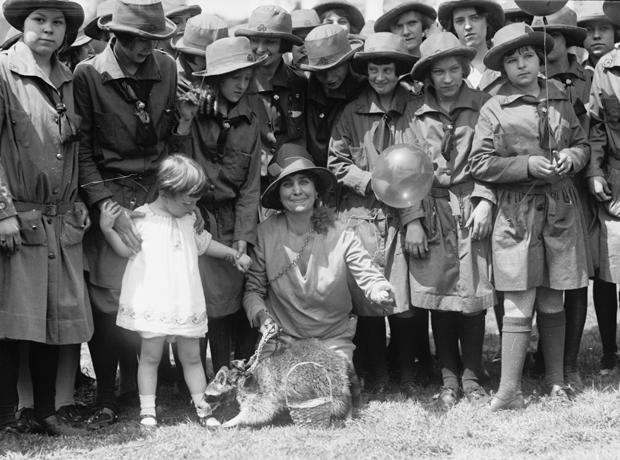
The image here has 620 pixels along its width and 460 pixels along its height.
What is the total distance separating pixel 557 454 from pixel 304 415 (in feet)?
5.12

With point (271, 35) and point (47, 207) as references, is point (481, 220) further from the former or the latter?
point (47, 207)

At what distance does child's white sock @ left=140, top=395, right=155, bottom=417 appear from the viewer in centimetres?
611

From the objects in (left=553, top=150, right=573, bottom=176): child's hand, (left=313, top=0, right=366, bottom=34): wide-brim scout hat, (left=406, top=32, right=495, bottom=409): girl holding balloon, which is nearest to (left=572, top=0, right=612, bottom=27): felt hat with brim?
(left=406, top=32, right=495, bottom=409): girl holding balloon

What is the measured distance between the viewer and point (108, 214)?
6062 mm

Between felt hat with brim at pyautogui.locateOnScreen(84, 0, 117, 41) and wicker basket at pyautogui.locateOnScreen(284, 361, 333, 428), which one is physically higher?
felt hat with brim at pyautogui.locateOnScreen(84, 0, 117, 41)

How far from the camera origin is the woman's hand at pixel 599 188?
22.2 ft

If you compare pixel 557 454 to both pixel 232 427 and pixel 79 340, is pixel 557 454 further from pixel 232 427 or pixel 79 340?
pixel 79 340

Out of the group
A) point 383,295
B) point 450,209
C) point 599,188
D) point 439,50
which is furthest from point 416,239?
point 599,188

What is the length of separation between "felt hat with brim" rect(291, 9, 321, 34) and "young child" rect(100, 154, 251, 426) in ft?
7.78

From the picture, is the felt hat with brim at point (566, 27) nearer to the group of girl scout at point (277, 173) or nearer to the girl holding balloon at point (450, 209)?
the group of girl scout at point (277, 173)

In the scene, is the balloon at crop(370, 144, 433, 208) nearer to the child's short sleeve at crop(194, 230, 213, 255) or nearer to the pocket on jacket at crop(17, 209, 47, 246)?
the child's short sleeve at crop(194, 230, 213, 255)

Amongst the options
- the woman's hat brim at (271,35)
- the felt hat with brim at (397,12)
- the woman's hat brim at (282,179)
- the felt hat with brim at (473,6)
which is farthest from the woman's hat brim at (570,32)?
the woman's hat brim at (282,179)

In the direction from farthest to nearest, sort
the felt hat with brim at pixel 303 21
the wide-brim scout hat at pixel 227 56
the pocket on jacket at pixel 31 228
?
the felt hat with brim at pixel 303 21, the wide-brim scout hat at pixel 227 56, the pocket on jacket at pixel 31 228

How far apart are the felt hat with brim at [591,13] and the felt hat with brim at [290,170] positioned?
2804 mm
